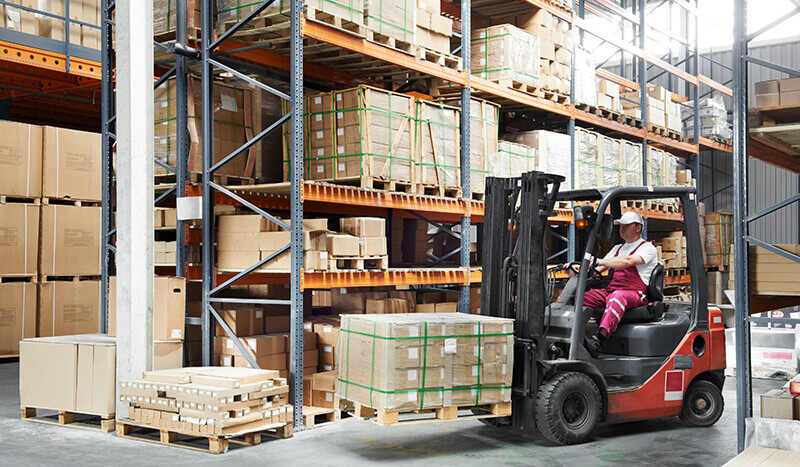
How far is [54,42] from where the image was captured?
37.1 feet

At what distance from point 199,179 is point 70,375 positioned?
232 centimetres

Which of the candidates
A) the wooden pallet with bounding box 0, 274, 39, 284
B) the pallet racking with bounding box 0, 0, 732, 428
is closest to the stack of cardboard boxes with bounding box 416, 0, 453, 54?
the pallet racking with bounding box 0, 0, 732, 428

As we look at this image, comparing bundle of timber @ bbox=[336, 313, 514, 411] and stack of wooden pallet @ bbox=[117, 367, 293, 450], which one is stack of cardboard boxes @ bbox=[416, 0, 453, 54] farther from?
stack of wooden pallet @ bbox=[117, 367, 293, 450]

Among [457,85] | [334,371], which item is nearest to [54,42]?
[457,85]

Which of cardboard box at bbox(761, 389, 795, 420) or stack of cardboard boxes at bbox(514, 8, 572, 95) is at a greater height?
stack of cardboard boxes at bbox(514, 8, 572, 95)

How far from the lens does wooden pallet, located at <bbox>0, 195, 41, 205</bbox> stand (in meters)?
11.2

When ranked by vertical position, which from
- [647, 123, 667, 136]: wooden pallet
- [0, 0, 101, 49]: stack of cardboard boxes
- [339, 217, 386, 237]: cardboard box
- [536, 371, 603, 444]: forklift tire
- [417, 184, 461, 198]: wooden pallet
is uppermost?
[0, 0, 101, 49]: stack of cardboard boxes

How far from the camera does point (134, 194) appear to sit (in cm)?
740

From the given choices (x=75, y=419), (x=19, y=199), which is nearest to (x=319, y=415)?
(x=75, y=419)

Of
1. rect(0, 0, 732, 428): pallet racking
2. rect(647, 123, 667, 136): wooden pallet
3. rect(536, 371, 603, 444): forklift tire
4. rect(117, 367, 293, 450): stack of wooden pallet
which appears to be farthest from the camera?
rect(647, 123, 667, 136): wooden pallet

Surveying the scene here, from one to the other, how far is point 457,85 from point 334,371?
3.90m

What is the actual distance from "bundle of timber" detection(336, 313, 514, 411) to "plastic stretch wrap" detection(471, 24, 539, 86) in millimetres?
4937

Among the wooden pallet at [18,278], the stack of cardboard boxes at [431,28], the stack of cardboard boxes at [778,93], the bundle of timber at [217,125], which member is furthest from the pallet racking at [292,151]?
the stack of cardboard boxes at [778,93]

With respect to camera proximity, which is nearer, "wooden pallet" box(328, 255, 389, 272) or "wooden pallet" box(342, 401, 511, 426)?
"wooden pallet" box(342, 401, 511, 426)
